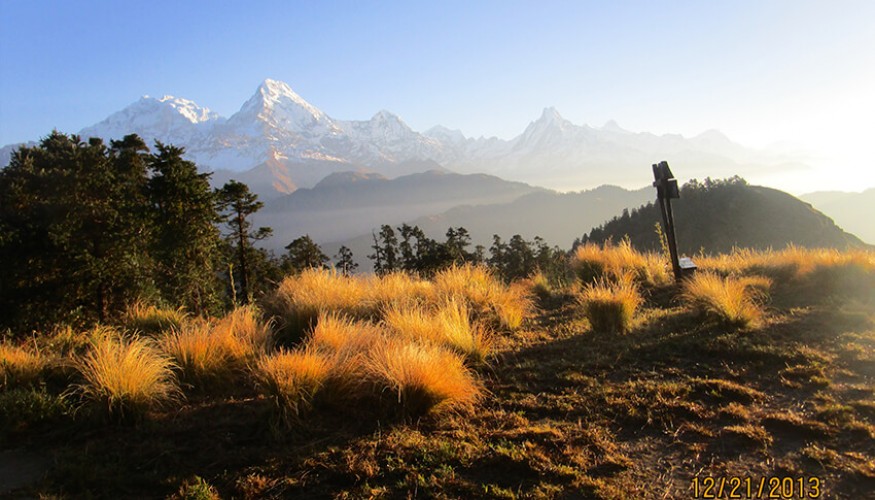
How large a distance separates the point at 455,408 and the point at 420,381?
46cm

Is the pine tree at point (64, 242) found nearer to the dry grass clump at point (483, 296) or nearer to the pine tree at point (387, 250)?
the dry grass clump at point (483, 296)

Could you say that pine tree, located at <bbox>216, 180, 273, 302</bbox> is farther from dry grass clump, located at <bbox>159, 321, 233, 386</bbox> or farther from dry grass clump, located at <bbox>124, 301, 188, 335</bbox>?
dry grass clump, located at <bbox>159, 321, 233, 386</bbox>

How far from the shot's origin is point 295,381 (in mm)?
3891

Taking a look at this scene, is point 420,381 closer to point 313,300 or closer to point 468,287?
point 313,300

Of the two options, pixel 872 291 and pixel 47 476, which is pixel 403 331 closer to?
pixel 47 476

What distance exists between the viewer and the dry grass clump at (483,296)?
712 centimetres

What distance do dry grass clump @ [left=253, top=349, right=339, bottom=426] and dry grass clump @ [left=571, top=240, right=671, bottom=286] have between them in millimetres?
7377

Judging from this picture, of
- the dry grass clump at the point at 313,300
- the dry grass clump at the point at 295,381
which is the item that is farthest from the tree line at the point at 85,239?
the dry grass clump at the point at 295,381

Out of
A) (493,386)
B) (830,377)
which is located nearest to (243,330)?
(493,386)

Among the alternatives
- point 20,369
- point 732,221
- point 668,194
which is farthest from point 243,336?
point 732,221

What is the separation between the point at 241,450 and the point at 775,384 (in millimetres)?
5167

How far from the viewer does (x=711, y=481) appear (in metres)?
2.87

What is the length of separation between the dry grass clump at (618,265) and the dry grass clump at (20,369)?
961cm

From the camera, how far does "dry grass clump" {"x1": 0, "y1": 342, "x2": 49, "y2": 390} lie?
195 inches
